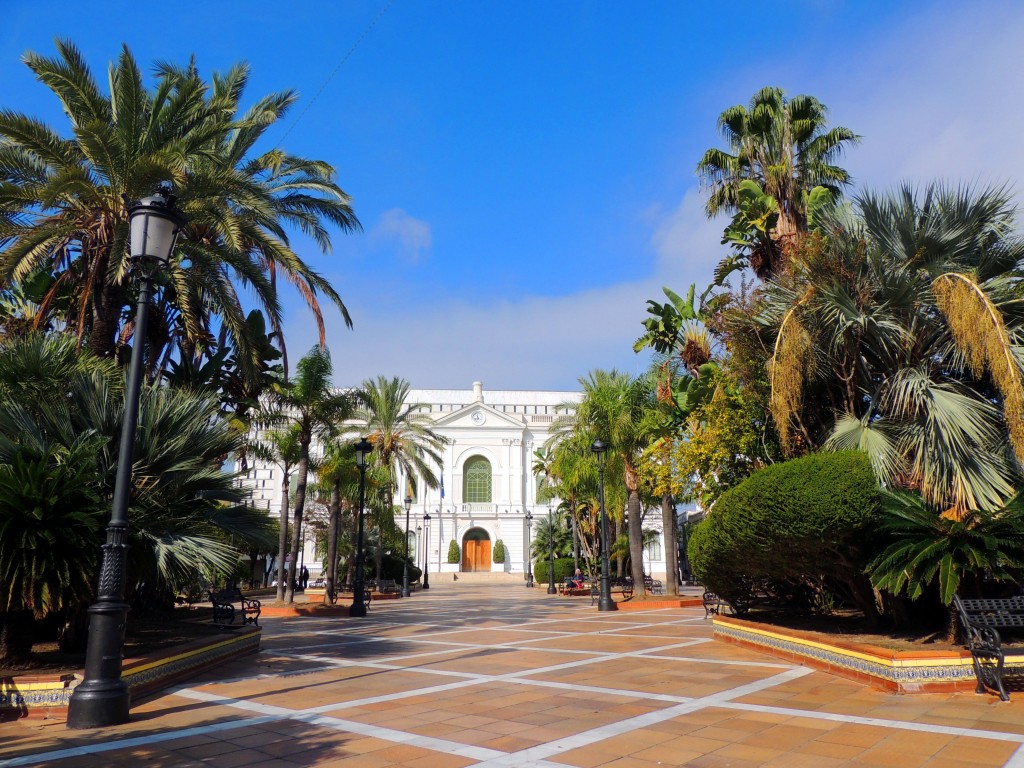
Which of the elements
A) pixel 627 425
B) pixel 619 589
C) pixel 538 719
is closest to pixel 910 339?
pixel 538 719

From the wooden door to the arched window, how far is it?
4880 mm

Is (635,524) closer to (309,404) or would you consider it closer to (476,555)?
(309,404)

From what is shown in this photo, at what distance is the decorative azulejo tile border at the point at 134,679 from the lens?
6762 millimetres

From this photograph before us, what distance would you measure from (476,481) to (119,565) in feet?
192

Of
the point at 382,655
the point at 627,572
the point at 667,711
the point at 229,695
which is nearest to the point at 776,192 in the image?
the point at 667,711

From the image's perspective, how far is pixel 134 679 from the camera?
7.58 m

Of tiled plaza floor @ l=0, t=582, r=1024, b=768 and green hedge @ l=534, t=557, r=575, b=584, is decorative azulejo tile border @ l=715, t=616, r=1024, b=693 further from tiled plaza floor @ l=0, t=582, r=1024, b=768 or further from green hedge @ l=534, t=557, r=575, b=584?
green hedge @ l=534, t=557, r=575, b=584

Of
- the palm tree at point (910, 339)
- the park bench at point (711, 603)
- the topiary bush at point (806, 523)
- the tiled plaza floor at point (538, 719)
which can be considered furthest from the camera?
the park bench at point (711, 603)

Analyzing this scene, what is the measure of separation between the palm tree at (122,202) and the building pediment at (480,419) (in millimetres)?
50496

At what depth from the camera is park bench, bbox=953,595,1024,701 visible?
22.5ft

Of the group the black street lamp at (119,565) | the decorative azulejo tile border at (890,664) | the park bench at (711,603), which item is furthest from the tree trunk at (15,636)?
the park bench at (711,603)

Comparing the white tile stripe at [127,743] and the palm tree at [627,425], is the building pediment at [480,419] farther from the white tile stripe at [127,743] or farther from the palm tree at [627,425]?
the white tile stripe at [127,743]

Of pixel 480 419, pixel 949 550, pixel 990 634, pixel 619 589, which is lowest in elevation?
pixel 619 589

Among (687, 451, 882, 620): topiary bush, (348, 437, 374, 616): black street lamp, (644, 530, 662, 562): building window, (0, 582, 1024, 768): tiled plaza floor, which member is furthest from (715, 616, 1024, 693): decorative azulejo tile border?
(644, 530, 662, 562): building window
